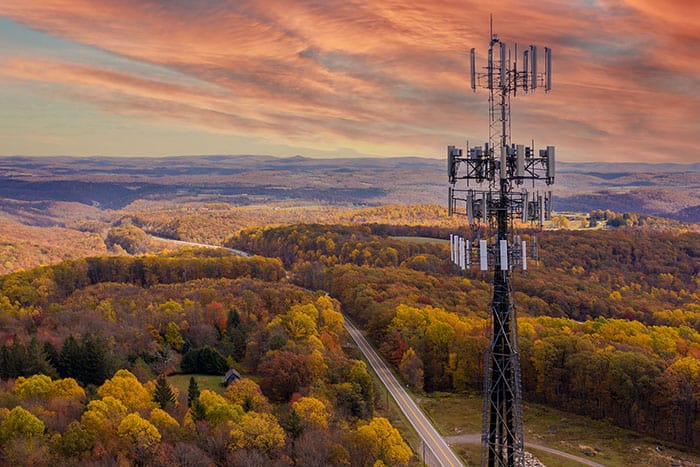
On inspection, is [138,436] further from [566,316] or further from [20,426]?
[566,316]

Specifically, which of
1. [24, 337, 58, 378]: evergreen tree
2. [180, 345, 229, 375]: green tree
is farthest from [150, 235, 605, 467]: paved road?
[24, 337, 58, 378]: evergreen tree

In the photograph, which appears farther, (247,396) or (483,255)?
(247,396)

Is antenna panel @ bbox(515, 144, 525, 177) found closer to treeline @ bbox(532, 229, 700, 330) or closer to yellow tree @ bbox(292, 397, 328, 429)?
yellow tree @ bbox(292, 397, 328, 429)

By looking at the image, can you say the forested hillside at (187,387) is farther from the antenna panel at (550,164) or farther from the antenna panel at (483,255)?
the antenna panel at (550,164)

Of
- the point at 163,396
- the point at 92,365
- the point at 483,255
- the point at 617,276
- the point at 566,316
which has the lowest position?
the point at 566,316

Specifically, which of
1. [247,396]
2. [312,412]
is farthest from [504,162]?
[247,396]
